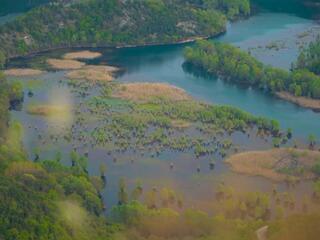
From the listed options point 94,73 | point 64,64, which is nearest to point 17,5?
point 64,64

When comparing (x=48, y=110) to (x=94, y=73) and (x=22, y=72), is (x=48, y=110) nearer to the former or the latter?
(x=94, y=73)

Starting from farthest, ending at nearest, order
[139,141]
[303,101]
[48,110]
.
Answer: [303,101] → [48,110] → [139,141]

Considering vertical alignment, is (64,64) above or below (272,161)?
above

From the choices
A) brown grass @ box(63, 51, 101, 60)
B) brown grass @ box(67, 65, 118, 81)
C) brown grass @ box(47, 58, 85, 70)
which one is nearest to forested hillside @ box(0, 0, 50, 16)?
brown grass @ box(63, 51, 101, 60)

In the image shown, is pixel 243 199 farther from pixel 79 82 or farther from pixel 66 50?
pixel 66 50

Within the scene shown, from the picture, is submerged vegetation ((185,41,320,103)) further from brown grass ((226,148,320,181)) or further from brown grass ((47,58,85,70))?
brown grass ((226,148,320,181))

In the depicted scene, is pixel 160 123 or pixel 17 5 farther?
pixel 17 5

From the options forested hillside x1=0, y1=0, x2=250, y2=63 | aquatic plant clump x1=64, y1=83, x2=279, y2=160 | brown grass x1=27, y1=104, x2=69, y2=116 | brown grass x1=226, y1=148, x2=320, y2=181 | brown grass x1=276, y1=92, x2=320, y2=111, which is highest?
forested hillside x1=0, y1=0, x2=250, y2=63

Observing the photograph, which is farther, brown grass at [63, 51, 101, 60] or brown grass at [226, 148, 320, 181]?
brown grass at [63, 51, 101, 60]
